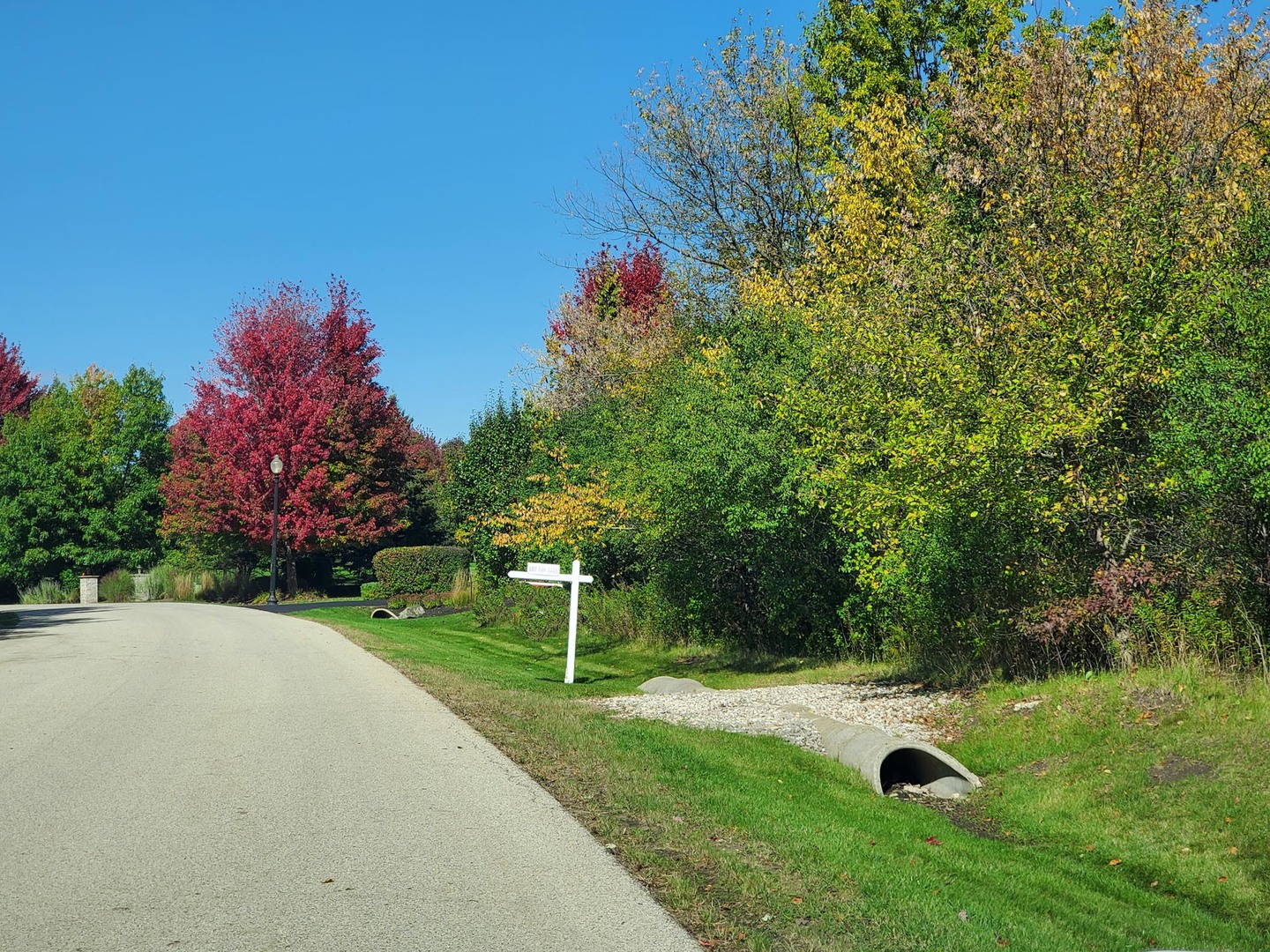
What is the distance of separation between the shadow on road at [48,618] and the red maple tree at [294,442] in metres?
8.07

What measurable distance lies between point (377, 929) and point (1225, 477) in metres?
8.32

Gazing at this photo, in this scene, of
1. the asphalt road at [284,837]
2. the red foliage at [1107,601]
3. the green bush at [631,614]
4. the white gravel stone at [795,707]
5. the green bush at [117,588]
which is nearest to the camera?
the asphalt road at [284,837]

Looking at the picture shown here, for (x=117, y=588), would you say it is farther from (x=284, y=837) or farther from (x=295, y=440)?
(x=284, y=837)

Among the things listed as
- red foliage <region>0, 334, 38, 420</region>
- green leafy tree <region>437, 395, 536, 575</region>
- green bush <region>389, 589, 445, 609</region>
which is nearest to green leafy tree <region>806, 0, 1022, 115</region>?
green leafy tree <region>437, 395, 536, 575</region>

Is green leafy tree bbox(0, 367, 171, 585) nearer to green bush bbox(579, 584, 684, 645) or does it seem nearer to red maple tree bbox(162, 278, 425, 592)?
red maple tree bbox(162, 278, 425, 592)

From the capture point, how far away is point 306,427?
41188 millimetres

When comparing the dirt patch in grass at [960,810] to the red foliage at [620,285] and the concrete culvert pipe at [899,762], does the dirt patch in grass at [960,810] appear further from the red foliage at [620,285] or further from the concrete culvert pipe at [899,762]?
the red foliage at [620,285]

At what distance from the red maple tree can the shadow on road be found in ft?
26.5

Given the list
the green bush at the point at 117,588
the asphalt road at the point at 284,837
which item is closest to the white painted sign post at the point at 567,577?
the asphalt road at the point at 284,837

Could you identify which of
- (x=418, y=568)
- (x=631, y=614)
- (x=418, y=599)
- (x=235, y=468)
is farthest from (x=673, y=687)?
(x=235, y=468)

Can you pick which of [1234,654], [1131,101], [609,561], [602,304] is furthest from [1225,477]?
[602,304]

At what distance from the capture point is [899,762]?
35.9ft

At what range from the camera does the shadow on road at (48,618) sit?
891 inches

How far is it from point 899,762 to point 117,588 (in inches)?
1575
